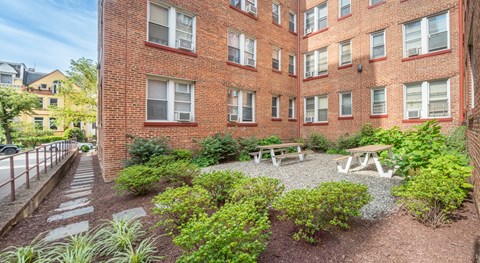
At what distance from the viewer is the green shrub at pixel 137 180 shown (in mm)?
4293

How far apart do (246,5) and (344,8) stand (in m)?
5.51

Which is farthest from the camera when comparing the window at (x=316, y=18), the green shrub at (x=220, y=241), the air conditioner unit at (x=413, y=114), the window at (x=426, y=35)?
the window at (x=316, y=18)

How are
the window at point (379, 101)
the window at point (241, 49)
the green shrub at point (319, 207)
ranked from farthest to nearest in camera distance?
1. the window at point (379, 101)
2. the window at point (241, 49)
3. the green shrub at point (319, 207)

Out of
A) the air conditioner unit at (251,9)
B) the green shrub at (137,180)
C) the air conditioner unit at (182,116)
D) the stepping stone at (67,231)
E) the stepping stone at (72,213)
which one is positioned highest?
the air conditioner unit at (251,9)

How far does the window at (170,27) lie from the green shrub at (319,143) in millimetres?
8026

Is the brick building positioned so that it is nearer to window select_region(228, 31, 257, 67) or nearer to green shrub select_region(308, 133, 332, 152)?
window select_region(228, 31, 257, 67)

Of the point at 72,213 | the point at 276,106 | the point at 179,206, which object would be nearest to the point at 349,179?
the point at 179,206

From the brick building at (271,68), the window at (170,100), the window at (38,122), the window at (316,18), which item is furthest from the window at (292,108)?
the window at (38,122)

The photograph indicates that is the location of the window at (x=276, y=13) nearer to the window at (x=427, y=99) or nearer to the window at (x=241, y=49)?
the window at (x=241, y=49)

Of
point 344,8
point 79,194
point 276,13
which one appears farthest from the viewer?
point 276,13

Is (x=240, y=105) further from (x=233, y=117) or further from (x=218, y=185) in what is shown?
(x=218, y=185)

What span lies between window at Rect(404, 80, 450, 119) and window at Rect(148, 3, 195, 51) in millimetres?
9821

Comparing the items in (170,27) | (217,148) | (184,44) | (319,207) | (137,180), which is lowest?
(137,180)

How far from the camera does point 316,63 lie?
41.8ft
